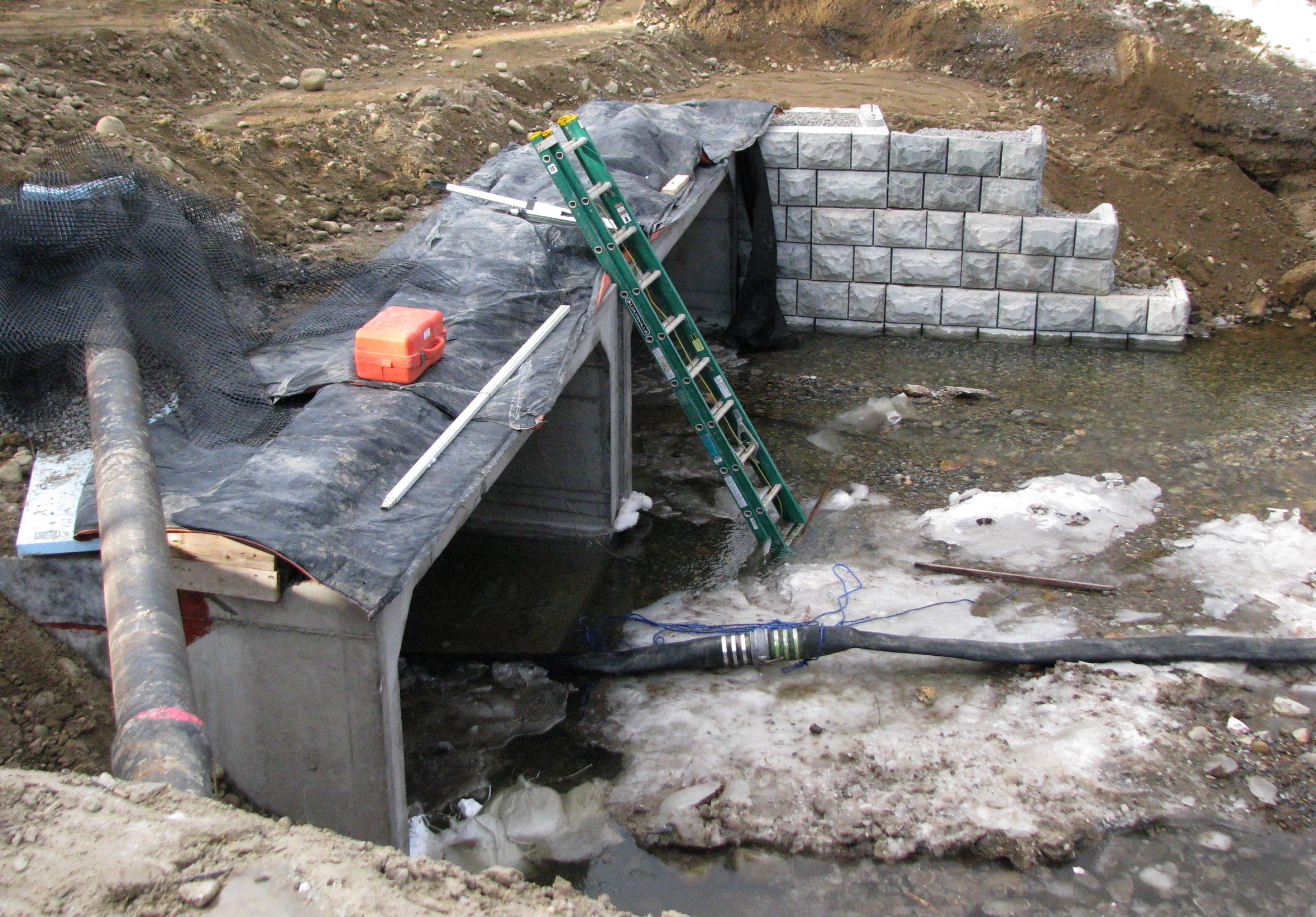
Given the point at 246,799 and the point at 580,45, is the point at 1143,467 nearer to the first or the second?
the point at 246,799

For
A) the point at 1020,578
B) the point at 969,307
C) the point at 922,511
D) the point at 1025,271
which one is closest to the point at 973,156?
the point at 1025,271

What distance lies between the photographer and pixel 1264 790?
492 centimetres

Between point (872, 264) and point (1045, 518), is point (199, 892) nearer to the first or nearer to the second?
point (1045, 518)

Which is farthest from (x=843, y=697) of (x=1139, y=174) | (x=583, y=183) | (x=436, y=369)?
(x=1139, y=174)

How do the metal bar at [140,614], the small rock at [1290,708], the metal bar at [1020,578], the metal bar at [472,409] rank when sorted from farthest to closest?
the metal bar at [1020,578] < the small rock at [1290,708] < the metal bar at [472,409] < the metal bar at [140,614]

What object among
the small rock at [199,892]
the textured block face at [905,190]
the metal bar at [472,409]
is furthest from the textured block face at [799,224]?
the small rock at [199,892]

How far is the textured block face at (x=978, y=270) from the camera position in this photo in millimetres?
10523

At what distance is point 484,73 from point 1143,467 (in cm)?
901

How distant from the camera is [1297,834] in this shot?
472 centimetres

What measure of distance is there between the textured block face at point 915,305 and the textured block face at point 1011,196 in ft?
3.22

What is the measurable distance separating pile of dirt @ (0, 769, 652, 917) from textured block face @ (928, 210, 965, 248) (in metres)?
8.97

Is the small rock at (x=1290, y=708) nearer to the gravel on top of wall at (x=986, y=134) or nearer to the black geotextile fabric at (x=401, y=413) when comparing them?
the black geotextile fabric at (x=401, y=413)

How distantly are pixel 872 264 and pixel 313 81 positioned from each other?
6582 millimetres

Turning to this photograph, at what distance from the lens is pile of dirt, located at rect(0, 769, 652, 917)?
2279 millimetres
